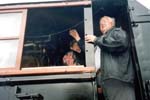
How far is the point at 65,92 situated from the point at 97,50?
797 millimetres

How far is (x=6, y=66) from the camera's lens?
4.21 meters

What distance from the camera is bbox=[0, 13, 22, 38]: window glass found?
4.42m

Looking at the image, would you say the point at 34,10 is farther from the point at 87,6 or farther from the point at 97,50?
the point at 97,50

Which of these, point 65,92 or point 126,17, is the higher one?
point 126,17

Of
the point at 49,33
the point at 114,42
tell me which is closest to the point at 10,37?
the point at 49,33

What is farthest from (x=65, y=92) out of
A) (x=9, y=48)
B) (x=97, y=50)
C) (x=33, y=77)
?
(x=9, y=48)

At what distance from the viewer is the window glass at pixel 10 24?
4.42 metres

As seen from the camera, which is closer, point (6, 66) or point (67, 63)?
point (6, 66)

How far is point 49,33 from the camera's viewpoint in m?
5.21

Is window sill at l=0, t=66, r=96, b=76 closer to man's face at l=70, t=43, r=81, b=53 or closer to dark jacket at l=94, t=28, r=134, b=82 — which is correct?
dark jacket at l=94, t=28, r=134, b=82

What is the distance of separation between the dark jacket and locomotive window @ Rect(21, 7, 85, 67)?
0.99 metres

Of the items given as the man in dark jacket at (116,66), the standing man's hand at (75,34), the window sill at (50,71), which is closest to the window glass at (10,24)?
the window sill at (50,71)

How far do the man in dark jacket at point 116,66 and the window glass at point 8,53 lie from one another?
1178mm

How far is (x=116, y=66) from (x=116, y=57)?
5.7 inches
